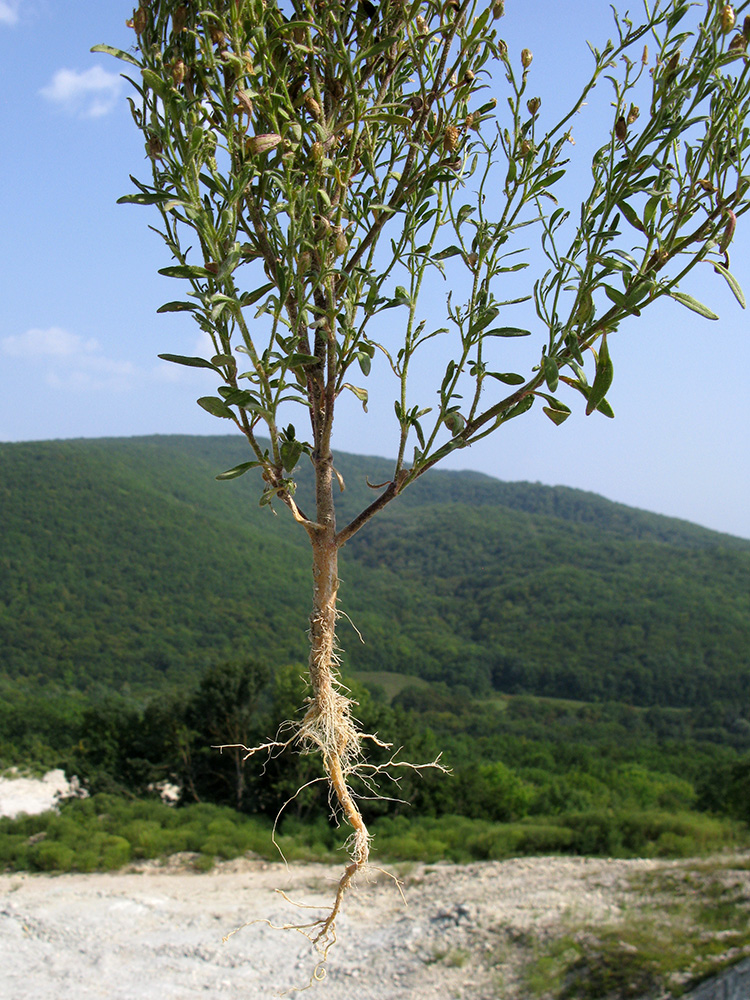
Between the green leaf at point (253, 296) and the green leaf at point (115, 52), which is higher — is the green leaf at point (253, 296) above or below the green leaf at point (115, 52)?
below

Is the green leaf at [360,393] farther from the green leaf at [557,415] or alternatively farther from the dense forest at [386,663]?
the dense forest at [386,663]

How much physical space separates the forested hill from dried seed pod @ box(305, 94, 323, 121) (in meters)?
44.0

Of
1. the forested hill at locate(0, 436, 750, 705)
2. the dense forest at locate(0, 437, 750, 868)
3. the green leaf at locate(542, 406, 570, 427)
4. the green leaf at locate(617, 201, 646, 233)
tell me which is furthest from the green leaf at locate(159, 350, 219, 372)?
the forested hill at locate(0, 436, 750, 705)

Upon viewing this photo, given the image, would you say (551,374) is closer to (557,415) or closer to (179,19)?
(557,415)

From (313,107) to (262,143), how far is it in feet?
0.73

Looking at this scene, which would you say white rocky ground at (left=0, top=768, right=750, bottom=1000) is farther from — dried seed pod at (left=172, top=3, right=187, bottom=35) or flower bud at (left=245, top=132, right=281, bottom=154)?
dried seed pod at (left=172, top=3, right=187, bottom=35)

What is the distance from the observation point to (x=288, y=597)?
60188mm

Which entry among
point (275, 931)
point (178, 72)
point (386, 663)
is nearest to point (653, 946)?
point (275, 931)

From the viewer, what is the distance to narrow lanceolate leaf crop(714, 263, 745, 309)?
1.46m

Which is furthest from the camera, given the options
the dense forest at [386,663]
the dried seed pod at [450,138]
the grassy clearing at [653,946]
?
the dense forest at [386,663]

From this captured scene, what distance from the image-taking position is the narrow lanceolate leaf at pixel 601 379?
1.47m

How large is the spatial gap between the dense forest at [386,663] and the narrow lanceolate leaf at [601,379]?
14.0 ft

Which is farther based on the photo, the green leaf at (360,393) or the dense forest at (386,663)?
the dense forest at (386,663)

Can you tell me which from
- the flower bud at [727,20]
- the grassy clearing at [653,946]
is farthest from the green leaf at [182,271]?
the grassy clearing at [653,946]
